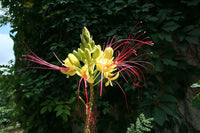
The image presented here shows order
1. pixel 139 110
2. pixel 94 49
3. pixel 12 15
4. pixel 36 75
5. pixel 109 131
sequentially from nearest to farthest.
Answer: pixel 94 49 → pixel 139 110 → pixel 36 75 → pixel 109 131 → pixel 12 15

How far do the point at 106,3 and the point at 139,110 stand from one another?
1117 millimetres

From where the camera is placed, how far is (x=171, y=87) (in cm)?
134

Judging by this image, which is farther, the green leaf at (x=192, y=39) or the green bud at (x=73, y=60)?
the green leaf at (x=192, y=39)

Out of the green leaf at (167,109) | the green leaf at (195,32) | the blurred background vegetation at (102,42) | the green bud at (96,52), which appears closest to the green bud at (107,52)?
the green bud at (96,52)

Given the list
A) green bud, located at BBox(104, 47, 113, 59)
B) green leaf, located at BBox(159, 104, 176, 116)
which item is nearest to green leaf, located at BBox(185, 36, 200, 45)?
green leaf, located at BBox(159, 104, 176, 116)

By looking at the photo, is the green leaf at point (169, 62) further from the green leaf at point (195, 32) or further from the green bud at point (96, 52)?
the green bud at point (96, 52)

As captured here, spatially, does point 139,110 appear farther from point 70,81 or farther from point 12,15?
point 12,15

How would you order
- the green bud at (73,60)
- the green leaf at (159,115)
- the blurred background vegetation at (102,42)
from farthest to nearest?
the blurred background vegetation at (102,42) < the green leaf at (159,115) < the green bud at (73,60)

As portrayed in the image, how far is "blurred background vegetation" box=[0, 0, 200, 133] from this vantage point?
1.27 m

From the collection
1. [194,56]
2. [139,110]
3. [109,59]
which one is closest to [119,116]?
[139,110]

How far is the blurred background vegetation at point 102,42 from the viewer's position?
50.1 inches

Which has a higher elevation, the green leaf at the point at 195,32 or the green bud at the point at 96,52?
the green leaf at the point at 195,32

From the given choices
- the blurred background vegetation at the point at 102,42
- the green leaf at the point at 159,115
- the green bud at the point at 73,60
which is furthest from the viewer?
the blurred background vegetation at the point at 102,42

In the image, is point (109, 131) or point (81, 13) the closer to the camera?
point (81, 13)
